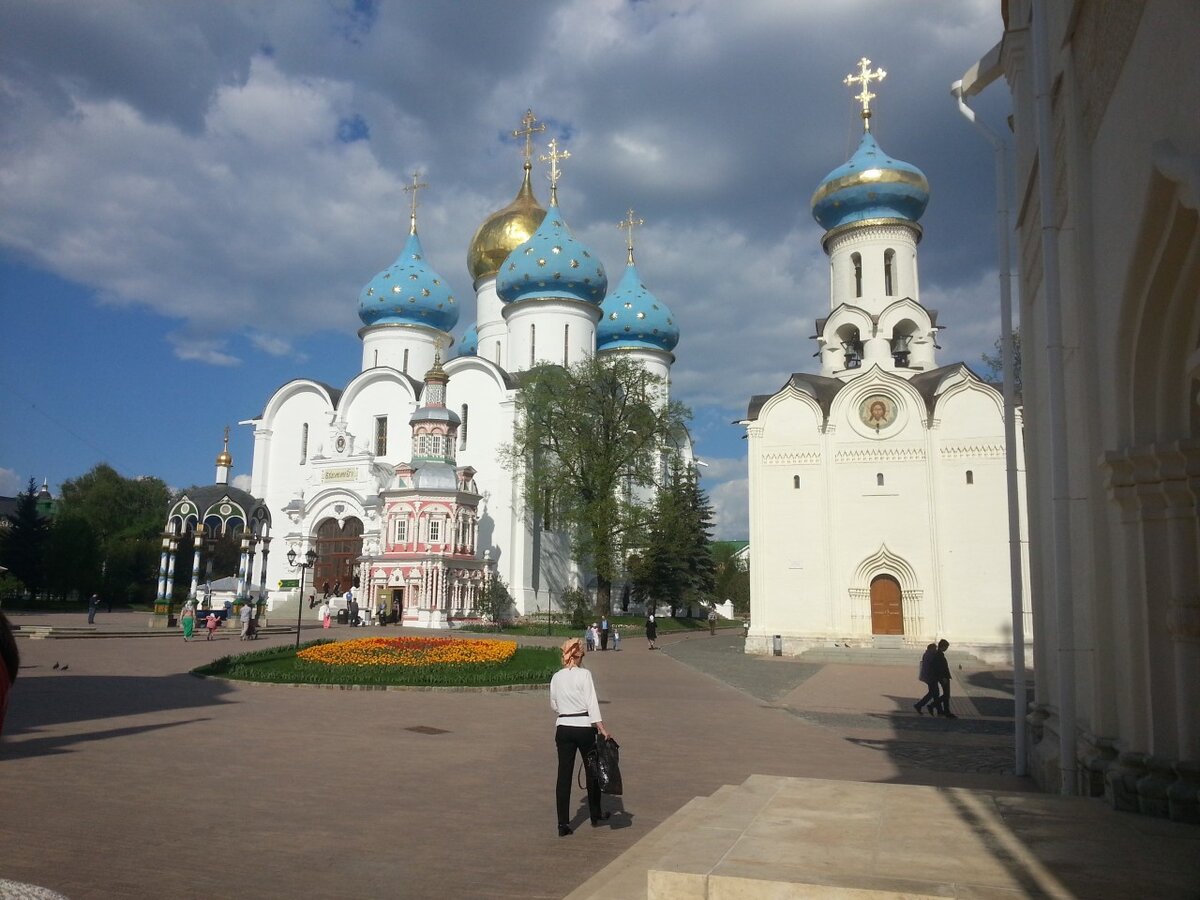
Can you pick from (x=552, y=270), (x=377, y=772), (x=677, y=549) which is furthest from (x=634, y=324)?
(x=377, y=772)

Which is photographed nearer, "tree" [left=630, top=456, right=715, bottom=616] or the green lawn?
the green lawn

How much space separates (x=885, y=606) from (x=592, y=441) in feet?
40.5

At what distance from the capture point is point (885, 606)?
25.8 m

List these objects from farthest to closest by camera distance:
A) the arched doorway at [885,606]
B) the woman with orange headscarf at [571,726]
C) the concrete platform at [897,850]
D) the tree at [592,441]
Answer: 1. the tree at [592,441]
2. the arched doorway at [885,606]
3. the woman with orange headscarf at [571,726]
4. the concrete platform at [897,850]

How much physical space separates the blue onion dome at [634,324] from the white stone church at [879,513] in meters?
18.6

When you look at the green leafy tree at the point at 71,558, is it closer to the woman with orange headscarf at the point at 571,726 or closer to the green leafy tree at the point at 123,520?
the green leafy tree at the point at 123,520

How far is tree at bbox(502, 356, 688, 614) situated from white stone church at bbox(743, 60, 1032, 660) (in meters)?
7.36

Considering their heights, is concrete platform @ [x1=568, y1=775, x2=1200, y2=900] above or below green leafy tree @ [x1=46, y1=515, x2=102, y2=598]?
below

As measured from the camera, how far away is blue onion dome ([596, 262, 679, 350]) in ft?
150

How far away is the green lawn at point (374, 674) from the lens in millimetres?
14633

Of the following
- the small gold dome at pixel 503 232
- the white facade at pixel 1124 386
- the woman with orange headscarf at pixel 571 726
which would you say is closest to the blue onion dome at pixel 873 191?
the small gold dome at pixel 503 232

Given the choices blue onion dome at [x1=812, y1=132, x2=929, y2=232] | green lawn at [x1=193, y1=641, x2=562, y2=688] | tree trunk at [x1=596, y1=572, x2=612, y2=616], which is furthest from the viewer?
tree trunk at [x1=596, y1=572, x2=612, y2=616]

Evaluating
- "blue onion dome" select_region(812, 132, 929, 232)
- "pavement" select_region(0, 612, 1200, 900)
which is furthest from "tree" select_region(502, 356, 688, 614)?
"pavement" select_region(0, 612, 1200, 900)

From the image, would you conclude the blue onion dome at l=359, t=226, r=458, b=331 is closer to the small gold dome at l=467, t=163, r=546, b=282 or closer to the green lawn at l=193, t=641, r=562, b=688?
the small gold dome at l=467, t=163, r=546, b=282
